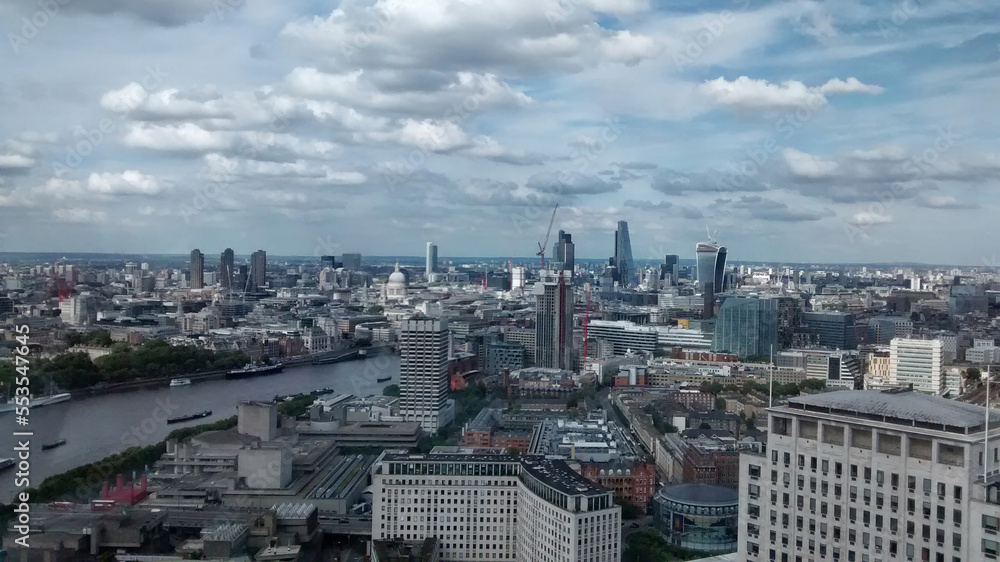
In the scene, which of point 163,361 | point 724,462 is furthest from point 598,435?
point 163,361

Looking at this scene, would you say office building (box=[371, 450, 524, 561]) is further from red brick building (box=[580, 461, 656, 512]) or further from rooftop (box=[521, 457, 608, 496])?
red brick building (box=[580, 461, 656, 512])

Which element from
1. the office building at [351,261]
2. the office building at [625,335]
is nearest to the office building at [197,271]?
the office building at [351,261]

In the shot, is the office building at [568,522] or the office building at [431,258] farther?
the office building at [431,258]

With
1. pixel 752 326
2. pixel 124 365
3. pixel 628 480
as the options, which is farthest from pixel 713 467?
pixel 752 326

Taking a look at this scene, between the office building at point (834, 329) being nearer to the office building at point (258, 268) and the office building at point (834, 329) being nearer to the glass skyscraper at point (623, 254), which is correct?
the glass skyscraper at point (623, 254)

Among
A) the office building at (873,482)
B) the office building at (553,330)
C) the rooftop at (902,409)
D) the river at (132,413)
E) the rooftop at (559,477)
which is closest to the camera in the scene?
the office building at (873,482)

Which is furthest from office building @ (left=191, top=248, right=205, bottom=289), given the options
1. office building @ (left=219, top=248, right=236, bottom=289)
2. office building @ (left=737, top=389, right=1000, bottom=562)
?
office building @ (left=737, top=389, right=1000, bottom=562)

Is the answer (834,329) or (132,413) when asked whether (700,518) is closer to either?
(132,413)
